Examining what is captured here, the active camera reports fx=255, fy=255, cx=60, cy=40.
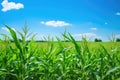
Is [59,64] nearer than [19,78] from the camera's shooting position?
No

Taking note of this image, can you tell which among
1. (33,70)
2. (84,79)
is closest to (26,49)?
(33,70)

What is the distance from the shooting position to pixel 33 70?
11.7 feet

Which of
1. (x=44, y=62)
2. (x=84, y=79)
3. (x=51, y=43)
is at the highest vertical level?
(x=51, y=43)

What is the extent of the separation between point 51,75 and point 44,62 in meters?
0.23

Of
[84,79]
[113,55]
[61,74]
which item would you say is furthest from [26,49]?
[113,55]

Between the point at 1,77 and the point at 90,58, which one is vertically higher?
the point at 90,58

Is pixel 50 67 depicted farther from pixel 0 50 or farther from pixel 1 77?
pixel 0 50

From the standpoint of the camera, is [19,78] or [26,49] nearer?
[19,78]

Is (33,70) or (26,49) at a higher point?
(26,49)

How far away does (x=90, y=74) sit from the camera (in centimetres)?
353

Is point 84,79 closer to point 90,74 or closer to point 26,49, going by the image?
point 90,74

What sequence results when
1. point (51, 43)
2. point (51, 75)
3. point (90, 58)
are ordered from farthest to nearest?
point (51, 43) → point (90, 58) → point (51, 75)

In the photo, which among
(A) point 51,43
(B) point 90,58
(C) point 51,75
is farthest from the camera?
(A) point 51,43

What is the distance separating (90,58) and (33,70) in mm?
835
